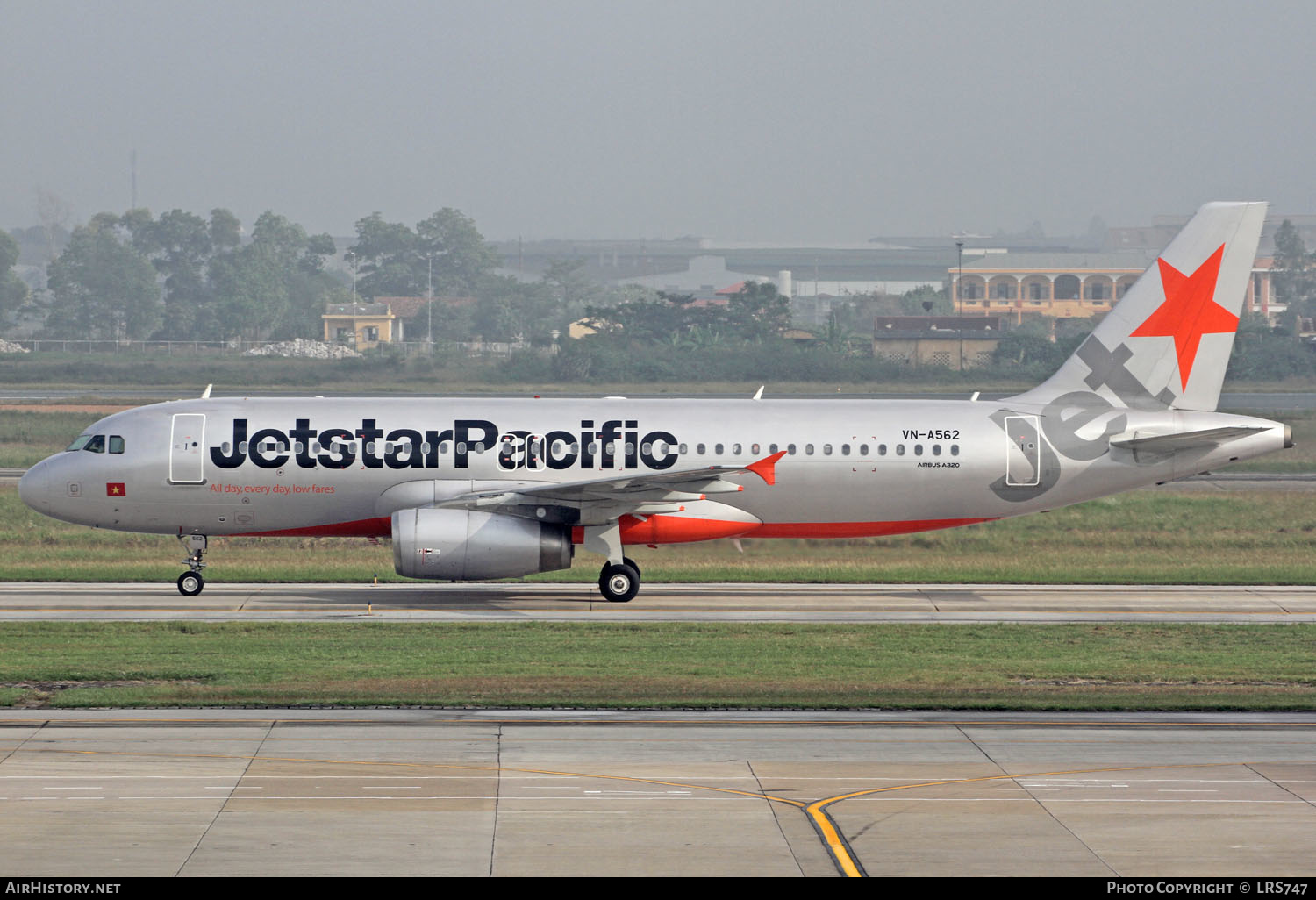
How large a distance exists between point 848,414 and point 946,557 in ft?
24.2

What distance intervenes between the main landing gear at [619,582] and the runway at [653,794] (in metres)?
12.7

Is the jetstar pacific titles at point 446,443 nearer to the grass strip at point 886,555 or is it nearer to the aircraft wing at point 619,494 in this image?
the aircraft wing at point 619,494

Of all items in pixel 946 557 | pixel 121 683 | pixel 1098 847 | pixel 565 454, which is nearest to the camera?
pixel 1098 847

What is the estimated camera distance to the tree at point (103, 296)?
17812cm

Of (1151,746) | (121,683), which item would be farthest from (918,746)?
(121,683)

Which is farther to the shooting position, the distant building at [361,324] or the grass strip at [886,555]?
the distant building at [361,324]

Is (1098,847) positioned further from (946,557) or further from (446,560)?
(946,557)

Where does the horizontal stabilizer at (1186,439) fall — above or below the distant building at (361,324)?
above

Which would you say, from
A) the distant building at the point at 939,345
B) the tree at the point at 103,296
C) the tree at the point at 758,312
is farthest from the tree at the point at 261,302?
the distant building at the point at 939,345

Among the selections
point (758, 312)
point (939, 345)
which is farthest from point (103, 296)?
point (939, 345)

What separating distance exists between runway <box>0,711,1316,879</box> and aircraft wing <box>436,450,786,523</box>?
11.9m

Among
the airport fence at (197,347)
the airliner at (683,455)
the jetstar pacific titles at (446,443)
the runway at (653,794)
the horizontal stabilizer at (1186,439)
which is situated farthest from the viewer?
the airport fence at (197,347)

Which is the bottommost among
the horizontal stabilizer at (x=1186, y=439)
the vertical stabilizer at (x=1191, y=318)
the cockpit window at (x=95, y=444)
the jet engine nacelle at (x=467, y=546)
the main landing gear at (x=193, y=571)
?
the main landing gear at (x=193, y=571)
